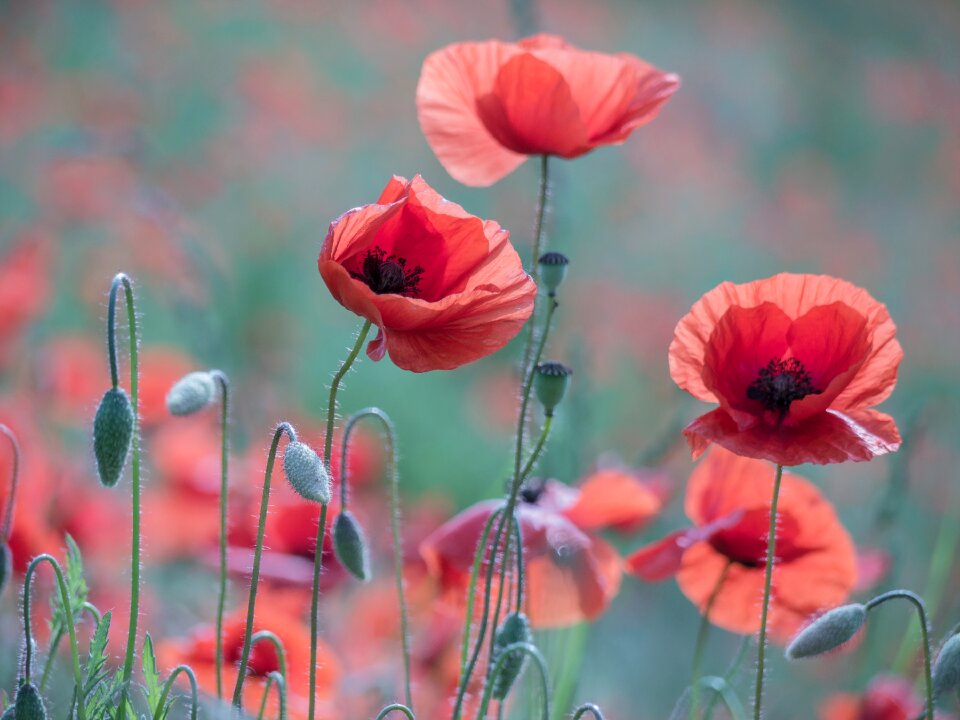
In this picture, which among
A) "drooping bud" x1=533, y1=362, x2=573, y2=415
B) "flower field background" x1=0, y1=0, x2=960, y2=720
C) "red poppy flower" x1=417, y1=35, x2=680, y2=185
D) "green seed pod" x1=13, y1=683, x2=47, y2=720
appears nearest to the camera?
"green seed pod" x1=13, y1=683, x2=47, y2=720

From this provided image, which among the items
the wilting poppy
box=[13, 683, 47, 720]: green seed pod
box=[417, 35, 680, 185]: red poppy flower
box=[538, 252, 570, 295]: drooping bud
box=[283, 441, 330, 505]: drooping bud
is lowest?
box=[13, 683, 47, 720]: green seed pod

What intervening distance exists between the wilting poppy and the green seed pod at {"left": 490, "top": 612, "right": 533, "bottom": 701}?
0.19m

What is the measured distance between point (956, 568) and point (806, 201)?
311cm

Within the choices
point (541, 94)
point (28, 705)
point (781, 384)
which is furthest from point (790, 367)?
point (28, 705)

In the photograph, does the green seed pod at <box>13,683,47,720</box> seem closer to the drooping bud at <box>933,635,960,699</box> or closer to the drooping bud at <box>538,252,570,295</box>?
the drooping bud at <box>538,252,570,295</box>

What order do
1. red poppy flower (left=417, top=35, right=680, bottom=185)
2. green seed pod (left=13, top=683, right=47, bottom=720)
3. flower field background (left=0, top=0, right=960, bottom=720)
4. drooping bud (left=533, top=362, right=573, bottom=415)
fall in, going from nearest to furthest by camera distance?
green seed pod (left=13, top=683, right=47, bottom=720) → drooping bud (left=533, top=362, right=573, bottom=415) → red poppy flower (left=417, top=35, right=680, bottom=185) → flower field background (left=0, top=0, right=960, bottom=720)

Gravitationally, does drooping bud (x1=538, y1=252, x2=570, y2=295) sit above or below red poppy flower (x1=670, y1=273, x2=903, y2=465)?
above

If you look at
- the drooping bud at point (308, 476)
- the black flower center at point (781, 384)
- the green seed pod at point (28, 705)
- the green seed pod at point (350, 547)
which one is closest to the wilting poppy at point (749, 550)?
the black flower center at point (781, 384)

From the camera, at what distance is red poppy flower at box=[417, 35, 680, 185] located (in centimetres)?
100

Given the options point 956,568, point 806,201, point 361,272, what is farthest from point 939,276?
point 361,272

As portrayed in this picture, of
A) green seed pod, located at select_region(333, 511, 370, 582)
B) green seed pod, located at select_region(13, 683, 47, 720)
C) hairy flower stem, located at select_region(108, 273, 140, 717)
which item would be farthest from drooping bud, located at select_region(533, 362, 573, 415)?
green seed pod, located at select_region(13, 683, 47, 720)

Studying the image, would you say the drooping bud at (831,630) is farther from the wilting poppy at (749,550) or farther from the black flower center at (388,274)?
the black flower center at (388,274)

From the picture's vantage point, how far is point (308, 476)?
2.60ft

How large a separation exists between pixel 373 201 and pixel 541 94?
3242mm
